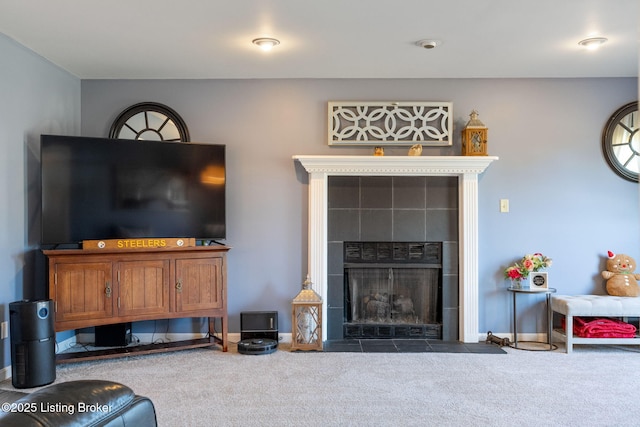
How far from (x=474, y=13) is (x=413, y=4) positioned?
0.41 m

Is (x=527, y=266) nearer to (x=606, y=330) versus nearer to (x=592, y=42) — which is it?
(x=606, y=330)

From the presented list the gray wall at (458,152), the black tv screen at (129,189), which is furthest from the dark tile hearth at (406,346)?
the black tv screen at (129,189)

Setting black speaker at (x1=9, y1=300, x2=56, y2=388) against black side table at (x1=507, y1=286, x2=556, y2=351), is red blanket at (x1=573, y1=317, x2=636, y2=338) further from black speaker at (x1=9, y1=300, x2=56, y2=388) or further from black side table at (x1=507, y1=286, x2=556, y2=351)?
black speaker at (x1=9, y1=300, x2=56, y2=388)

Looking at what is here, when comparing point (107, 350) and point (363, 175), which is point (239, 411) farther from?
point (363, 175)

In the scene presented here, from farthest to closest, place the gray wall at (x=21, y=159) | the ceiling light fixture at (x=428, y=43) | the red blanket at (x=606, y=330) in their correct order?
1. the red blanket at (x=606, y=330)
2. the ceiling light fixture at (x=428, y=43)
3. the gray wall at (x=21, y=159)

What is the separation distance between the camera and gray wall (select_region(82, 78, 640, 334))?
4773mm

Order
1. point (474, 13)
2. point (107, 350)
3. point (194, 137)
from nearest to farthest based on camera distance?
point (474, 13), point (107, 350), point (194, 137)

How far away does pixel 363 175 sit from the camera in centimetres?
475

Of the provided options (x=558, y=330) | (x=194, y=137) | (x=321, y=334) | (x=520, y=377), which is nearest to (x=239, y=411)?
(x=321, y=334)

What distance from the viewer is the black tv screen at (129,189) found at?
13.0ft

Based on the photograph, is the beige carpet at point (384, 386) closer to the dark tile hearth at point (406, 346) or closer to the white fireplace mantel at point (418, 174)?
the dark tile hearth at point (406, 346)

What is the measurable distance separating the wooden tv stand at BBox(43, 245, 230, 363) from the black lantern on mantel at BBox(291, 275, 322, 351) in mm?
563

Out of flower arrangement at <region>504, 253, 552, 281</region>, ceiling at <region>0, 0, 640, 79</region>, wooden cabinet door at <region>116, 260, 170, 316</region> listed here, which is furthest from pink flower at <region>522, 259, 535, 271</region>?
wooden cabinet door at <region>116, 260, 170, 316</region>

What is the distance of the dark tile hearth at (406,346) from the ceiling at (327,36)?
2.29m
